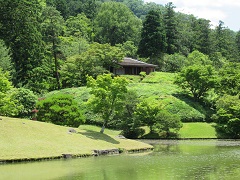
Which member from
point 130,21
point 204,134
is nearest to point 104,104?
point 204,134

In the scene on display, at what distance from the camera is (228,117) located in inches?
2106

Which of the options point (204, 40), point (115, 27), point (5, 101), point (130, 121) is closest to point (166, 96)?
point (130, 121)

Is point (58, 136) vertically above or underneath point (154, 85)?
underneath

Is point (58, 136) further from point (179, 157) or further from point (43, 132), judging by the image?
point (179, 157)

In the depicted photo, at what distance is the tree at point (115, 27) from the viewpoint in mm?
99562

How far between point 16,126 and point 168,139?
22.7 m

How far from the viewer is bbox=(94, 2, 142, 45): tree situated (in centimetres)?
9956

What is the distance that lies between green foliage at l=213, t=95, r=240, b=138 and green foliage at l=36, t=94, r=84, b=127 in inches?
808

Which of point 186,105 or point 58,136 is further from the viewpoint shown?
point 186,105

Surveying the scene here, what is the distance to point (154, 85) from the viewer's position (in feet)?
215

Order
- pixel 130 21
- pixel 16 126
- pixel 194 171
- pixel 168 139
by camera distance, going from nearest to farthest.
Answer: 1. pixel 194 171
2. pixel 16 126
3. pixel 168 139
4. pixel 130 21

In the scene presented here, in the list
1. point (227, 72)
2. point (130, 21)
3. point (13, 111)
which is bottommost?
point (13, 111)

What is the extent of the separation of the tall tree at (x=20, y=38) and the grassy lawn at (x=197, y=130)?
83.1 feet

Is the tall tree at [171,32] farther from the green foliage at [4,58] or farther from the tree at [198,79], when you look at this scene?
the green foliage at [4,58]
